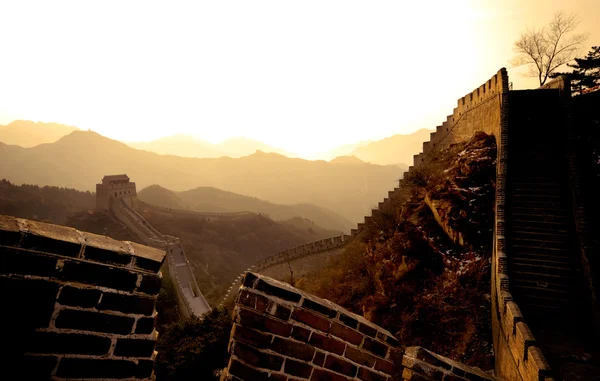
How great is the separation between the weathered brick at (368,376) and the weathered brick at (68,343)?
165cm

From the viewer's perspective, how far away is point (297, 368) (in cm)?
198

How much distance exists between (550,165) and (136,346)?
610 inches

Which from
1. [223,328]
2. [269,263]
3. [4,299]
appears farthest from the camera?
[269,263]

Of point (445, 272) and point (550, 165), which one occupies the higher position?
point (550, 165)

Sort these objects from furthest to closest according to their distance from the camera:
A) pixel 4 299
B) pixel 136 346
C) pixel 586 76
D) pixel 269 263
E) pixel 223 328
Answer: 1. pixel 269 263
2. pixel 586 76
3. pixel 223 328
4. pixel 136 346
5. pixel 4 299

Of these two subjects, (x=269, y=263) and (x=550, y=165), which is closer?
(x=550, y=165)

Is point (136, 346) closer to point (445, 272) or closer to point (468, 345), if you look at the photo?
point (468, 345)

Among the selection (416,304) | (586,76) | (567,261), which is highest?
(586,76)

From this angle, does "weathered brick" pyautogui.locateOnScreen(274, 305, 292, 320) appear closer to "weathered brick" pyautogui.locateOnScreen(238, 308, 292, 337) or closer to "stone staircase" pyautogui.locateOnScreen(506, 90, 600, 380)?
"weathered brick" pyautogui.locateOnScreen(238, 308, 292, 337)

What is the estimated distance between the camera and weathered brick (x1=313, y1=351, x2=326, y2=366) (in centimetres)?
202

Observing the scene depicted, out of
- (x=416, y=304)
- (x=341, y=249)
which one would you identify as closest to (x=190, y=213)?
(x=341, y=249)

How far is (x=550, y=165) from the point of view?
12.2 m

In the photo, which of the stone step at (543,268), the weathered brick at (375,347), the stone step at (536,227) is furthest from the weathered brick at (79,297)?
the stone step at (536,227)

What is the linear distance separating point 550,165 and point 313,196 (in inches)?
5273
